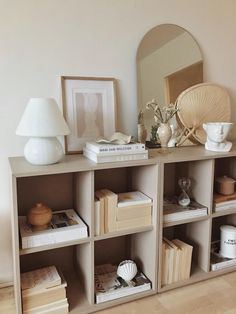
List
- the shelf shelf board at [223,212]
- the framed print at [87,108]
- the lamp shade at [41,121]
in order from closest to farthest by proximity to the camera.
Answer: the lamp shade at [41,121]
the framed print at [87,108]
the shelf shelf board at [223,212]

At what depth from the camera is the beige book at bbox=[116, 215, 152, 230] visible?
5.45 feet

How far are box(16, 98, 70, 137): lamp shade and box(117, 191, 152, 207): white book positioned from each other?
483 mm

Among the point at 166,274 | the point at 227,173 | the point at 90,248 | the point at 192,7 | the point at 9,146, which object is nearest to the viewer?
the point at 90,248

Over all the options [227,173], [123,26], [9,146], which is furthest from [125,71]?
[227,173]

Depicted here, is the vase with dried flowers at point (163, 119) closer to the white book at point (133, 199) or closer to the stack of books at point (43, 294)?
the white book at point (133, 199)

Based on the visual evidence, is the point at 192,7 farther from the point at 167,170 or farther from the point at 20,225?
the point at 20,225

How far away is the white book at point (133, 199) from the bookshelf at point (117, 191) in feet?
0.12

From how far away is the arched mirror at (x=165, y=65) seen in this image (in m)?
1.92

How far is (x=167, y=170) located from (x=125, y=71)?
0.69 metres

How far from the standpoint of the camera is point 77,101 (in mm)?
1791

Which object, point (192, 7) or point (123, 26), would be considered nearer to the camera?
point (123, 26)

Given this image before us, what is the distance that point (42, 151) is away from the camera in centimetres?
148

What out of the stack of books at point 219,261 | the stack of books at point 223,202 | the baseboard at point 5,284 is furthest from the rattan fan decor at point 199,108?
the baseboard at point 5,284

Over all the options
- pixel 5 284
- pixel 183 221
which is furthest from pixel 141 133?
pixel 5 284
